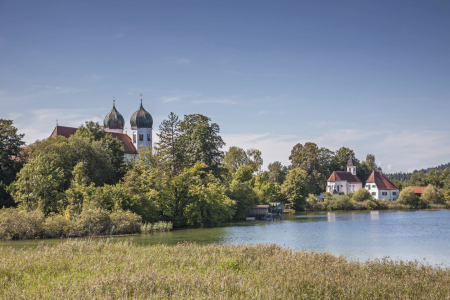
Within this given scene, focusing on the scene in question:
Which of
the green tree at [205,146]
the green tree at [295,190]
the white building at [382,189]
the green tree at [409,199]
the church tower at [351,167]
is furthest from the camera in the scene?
the church tower at [351,167]

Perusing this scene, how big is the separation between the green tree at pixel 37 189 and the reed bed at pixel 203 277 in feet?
71.0

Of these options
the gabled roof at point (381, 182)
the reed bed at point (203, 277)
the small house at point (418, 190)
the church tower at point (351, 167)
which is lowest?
the reed bed at point (203, 277)

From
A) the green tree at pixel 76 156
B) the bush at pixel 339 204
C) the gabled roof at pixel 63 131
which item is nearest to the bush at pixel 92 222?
the green tree at pixel 76 156

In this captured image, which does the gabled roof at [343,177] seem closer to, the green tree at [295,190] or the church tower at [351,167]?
the church tower at [351,167]

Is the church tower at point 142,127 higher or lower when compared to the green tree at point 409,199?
higher

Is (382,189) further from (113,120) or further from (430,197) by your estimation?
(113,120)

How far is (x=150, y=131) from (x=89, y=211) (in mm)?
72664

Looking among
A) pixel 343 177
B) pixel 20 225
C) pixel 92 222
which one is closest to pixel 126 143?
pixel 92 222

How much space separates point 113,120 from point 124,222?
71185 millimetres

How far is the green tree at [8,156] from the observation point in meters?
37.6

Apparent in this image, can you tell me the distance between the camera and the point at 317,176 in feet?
334

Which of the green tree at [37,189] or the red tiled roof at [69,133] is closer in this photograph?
the green tree at [37,189]

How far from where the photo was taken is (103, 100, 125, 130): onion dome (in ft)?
332

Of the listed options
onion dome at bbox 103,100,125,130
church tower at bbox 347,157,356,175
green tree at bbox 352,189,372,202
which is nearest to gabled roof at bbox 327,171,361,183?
church tower at bbox 347,157,356,175
